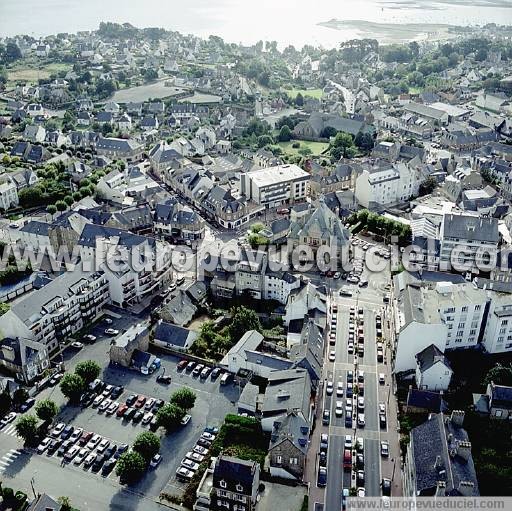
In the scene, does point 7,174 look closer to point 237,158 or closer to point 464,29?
point 237,158

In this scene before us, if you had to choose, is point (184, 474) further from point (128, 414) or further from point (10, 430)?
point (10, 430)

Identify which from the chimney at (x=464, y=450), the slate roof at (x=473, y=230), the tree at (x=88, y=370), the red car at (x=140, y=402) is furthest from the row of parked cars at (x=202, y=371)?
the slate roof at (x=473, y=230)

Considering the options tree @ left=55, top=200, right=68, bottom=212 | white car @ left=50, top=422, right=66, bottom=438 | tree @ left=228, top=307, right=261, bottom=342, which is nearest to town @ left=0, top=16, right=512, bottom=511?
tree @ left=228, top=307, right=261, bottom=342

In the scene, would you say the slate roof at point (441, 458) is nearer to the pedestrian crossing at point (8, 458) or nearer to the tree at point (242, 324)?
the tree at point (242, 324)

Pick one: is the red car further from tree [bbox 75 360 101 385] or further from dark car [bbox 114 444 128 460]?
tree [bbox 75 360 101 385]

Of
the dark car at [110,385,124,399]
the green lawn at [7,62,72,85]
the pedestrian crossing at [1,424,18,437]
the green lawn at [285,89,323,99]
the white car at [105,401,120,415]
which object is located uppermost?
the green lawn at [7,62,72,85]

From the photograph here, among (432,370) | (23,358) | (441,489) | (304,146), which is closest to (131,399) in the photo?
(23,358)
